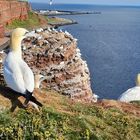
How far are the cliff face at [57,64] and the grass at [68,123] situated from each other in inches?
378

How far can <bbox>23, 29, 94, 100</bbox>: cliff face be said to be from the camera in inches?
802

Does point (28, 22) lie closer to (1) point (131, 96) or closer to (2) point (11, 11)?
(2) point (11, 11)

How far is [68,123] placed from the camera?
29.0ft

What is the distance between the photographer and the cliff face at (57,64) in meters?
20.4

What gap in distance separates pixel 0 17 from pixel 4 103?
2741 inches

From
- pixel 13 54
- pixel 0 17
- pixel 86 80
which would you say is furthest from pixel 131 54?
pixel 13 54

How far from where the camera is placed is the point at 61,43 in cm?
2223

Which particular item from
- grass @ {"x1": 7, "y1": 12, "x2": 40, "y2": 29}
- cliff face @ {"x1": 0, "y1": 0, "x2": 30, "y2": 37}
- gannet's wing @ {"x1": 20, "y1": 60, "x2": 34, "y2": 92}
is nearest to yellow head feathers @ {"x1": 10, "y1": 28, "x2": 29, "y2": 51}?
gannet's wing @ {"x1": 20, "y1": 60, "x2": 34, "y2": 92}

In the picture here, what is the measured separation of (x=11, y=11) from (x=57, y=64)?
71.4 metres

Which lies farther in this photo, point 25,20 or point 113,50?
point 25,20

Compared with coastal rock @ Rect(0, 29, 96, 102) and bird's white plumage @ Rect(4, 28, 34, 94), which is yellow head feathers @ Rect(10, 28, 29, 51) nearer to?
bird's white plumage @ Rect(4, 28, 34, 94)

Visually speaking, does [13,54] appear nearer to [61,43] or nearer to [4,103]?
[4,103]

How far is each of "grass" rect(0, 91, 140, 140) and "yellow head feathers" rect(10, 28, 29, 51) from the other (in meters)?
1.11

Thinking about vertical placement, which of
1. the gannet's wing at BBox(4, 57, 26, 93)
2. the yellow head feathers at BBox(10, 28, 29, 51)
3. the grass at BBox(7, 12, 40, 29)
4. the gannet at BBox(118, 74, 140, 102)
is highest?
the yellow head feathers at BBox(10, 28, 29, 51)
